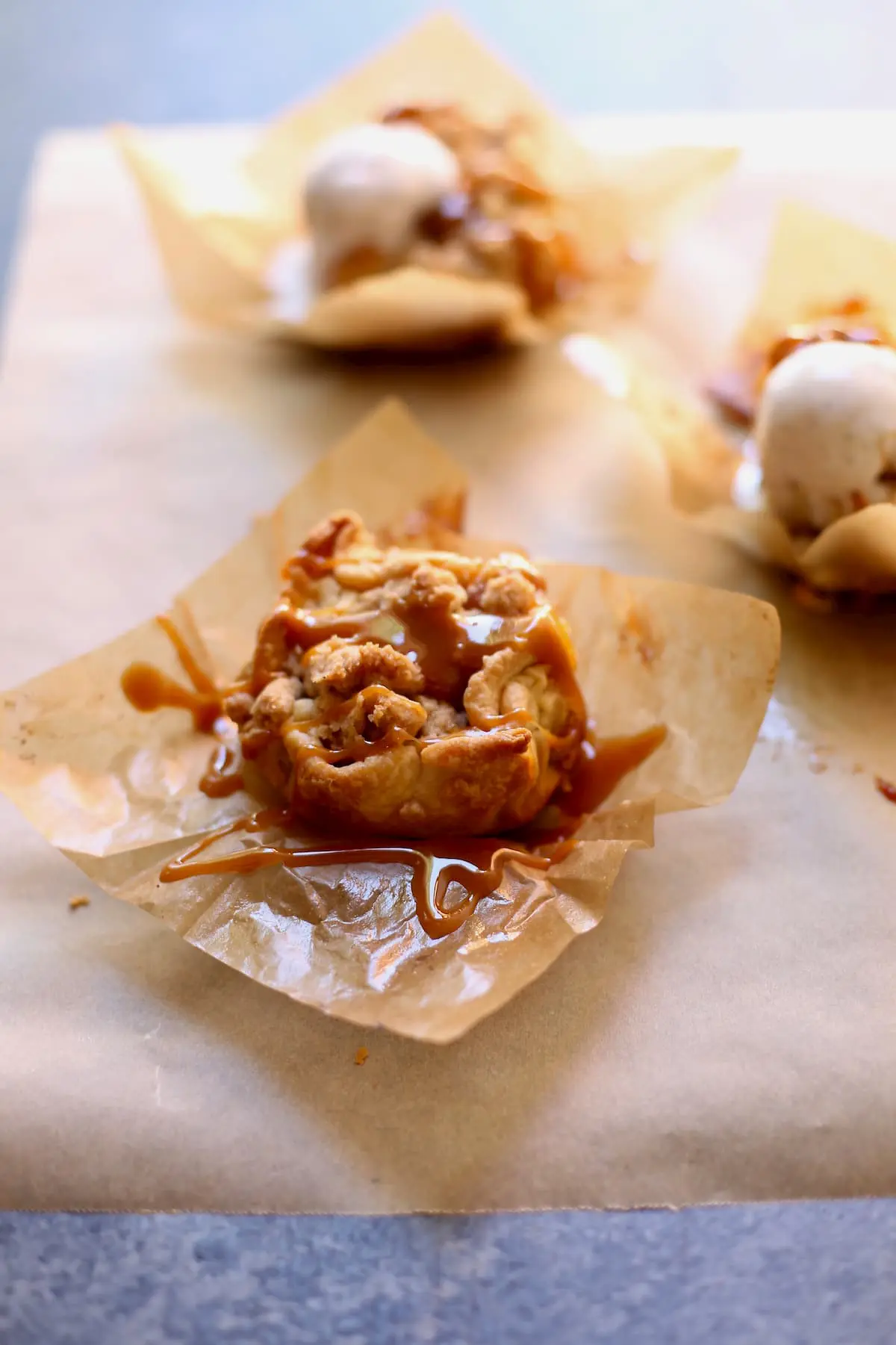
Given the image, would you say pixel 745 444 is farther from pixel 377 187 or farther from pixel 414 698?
pixel 414 698

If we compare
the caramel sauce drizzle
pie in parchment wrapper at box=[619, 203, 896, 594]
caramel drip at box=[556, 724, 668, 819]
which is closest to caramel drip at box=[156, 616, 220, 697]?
caramel drip at box=[556, 724, 668, 819]

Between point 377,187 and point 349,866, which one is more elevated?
point 377,187

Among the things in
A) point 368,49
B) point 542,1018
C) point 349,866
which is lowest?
point 542,1018

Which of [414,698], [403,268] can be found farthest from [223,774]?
[403,268]

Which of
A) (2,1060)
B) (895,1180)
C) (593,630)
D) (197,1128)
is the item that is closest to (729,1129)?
(895,1180)

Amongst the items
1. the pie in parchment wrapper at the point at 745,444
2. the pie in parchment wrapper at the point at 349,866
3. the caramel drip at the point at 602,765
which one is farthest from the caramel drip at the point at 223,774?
the pie in parchment wrapper at the point at 745,444

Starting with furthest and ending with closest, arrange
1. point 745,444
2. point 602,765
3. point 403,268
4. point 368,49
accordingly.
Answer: point 368,49
point 403,268
point 745,444
point 602,765

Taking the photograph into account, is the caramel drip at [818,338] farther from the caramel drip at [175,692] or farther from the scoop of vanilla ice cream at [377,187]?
the caramel drip at [175,692]

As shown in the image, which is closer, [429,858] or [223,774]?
[429,858]
